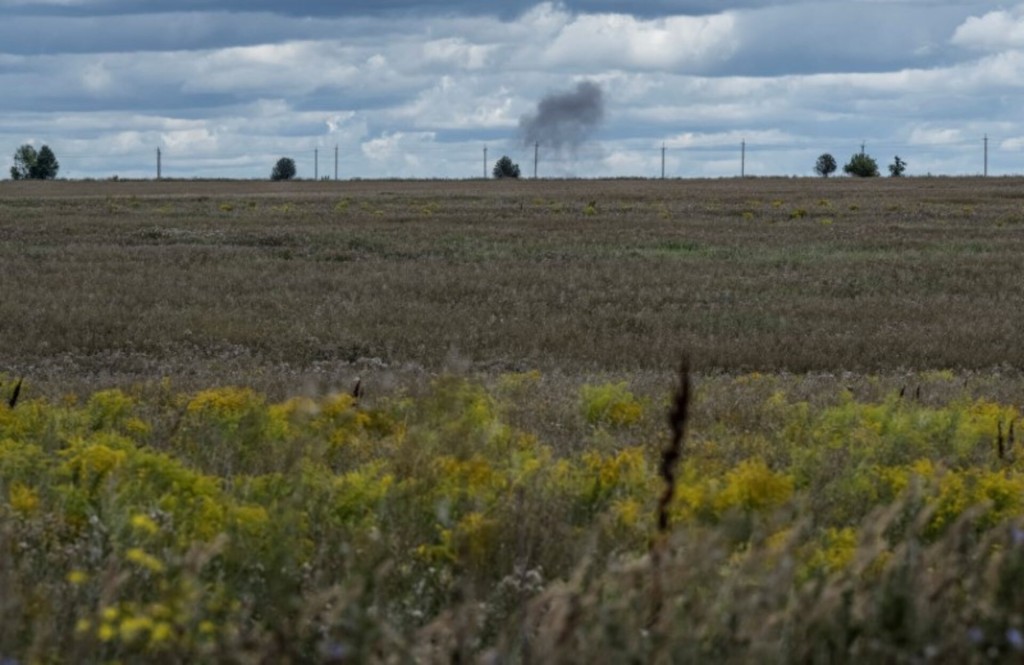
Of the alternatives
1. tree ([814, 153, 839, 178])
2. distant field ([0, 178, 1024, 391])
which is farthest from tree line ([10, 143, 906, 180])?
distant field ([0, 178, 1024, 391])

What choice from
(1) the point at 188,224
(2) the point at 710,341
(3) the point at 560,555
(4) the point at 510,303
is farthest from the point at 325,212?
(3) the point at 560,555

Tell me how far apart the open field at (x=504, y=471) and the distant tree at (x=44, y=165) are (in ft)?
359

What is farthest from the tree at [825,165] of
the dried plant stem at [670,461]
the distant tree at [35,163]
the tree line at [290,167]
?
the dried plant stem at [670,461]

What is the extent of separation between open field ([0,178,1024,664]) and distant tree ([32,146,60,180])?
109474 millimetres

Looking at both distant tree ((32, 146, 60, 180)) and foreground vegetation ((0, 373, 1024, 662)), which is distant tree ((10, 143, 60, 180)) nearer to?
distant tree ((32, 146, 60, 180))

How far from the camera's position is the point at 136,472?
7414 millimetres

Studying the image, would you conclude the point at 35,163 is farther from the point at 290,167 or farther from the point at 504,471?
the point at 504,471

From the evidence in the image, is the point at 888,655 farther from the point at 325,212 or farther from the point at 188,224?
the point at 325,212

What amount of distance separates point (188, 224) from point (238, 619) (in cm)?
3481

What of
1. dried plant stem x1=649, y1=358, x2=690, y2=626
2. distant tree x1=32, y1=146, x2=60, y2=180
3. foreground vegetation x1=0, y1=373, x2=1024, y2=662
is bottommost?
foreground vegetation x1=0, y1=373, x2=1024, y2=662

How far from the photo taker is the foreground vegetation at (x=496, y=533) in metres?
4.52

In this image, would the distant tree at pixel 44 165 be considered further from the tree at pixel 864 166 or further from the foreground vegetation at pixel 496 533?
the foreground vegetation at pixel 496 533

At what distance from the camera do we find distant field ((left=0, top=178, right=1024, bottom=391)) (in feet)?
58.6

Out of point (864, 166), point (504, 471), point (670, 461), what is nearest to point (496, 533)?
point (504, 471)
